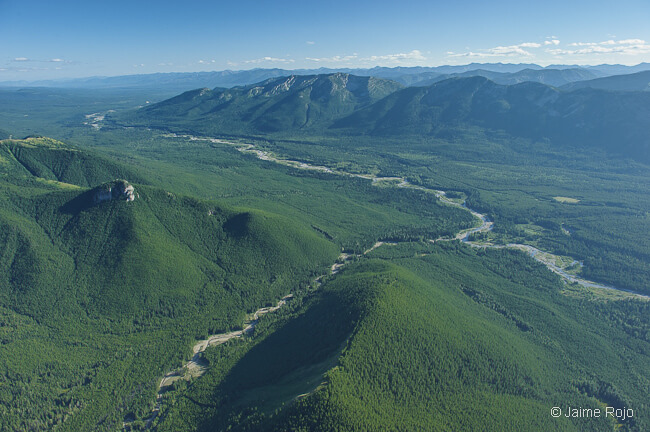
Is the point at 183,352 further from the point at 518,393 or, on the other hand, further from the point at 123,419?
the point at 518,393

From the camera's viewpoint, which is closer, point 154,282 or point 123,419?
point 123,419

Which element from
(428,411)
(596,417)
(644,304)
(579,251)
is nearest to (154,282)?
(428,411)

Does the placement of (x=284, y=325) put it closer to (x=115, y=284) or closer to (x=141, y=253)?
(x=115, y=284)

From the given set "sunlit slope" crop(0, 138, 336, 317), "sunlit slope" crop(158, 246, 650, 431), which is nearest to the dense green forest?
"sunlit slope" crop(158, 246, 650, 431)

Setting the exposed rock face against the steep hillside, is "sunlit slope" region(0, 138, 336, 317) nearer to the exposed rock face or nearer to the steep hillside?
the steep hillside

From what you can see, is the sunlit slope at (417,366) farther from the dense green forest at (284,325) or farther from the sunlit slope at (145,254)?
the sunlit slope at (145,254)

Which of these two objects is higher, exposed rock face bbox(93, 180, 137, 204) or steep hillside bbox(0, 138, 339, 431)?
exposed rock face bbox(93, 180, 137, 204)
